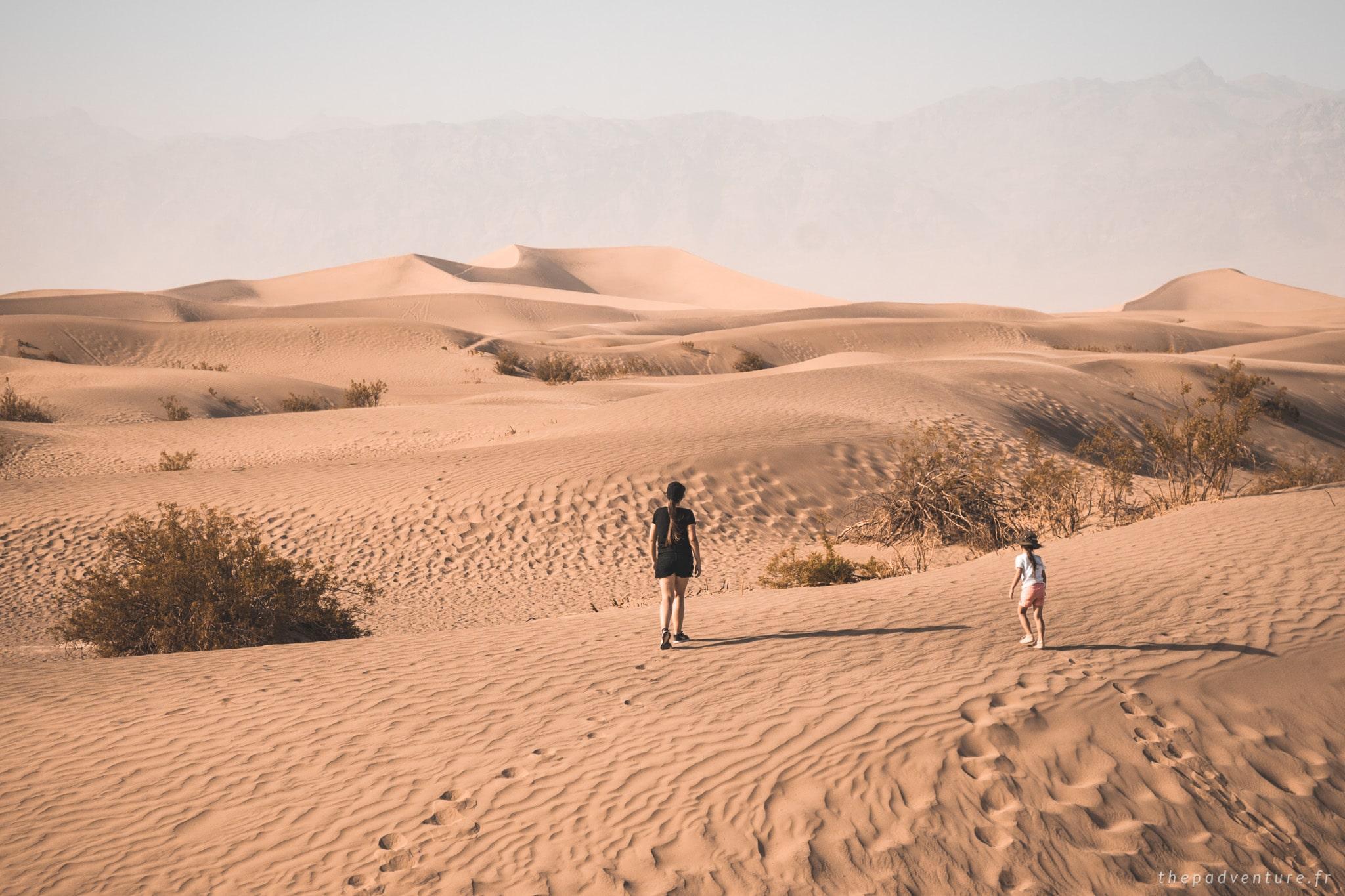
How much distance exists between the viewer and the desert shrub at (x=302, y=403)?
30672 mm

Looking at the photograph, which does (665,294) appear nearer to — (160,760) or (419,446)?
(419,446)

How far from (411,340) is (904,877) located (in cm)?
4371

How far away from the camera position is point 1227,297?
10838cm

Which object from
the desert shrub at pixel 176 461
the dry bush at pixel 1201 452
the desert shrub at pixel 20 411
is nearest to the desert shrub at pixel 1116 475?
the dry bush at pixel 1201 452

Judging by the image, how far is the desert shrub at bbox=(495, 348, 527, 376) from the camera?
40.4 metres

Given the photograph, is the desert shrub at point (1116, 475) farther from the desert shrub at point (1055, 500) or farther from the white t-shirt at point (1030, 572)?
the white t-shirt at point (1030, 572)

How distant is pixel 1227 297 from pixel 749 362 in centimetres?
8581

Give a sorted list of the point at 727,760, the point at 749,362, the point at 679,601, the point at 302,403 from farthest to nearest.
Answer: the point at 749,362 < the point at 302,403 < the point at 679,601 < the point at 727,760

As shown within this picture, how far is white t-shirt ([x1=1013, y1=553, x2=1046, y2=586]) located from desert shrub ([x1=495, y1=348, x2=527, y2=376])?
34173 millimetres

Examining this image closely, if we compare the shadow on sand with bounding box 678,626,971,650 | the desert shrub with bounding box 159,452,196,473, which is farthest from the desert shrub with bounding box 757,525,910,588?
the desert shrub with bounding box 159,452,196,473

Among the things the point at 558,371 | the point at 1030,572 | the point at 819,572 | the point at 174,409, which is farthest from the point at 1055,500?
the point at 558,371

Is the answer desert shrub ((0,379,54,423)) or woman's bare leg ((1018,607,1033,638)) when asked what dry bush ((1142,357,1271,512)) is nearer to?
woman's bare leg ((1018,607,1033,638))

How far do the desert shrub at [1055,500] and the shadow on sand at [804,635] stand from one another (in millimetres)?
5934

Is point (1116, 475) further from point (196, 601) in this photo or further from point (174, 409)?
point (174, 409)
